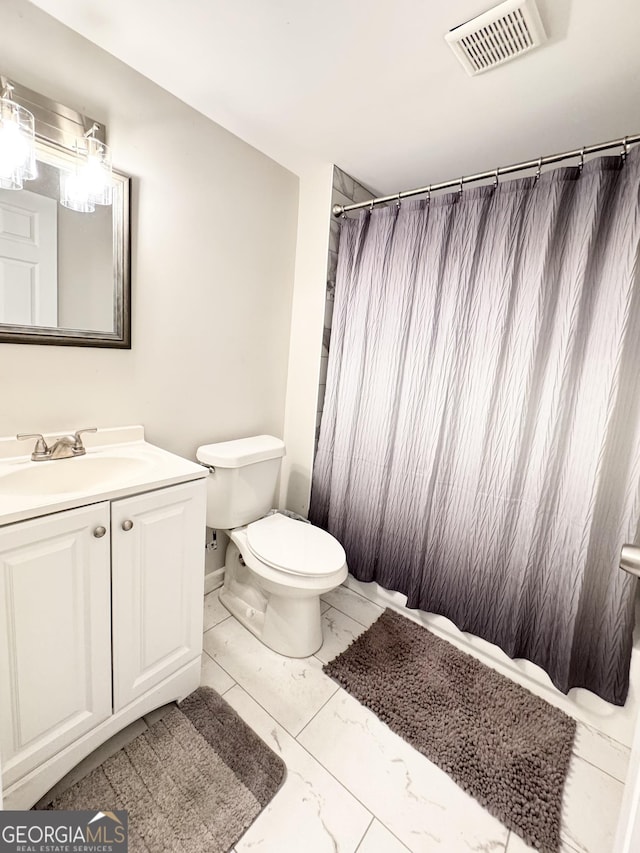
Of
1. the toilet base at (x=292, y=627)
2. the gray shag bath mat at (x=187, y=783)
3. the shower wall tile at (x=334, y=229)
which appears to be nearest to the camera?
the gray shag bath mat at (x=187, y=783)

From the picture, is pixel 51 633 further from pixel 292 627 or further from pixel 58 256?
pixel 58 256

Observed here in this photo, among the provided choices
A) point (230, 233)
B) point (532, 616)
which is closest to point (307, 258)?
point (230, 233)

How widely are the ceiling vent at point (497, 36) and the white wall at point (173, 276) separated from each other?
Answer: 98cm

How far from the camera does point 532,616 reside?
149cm

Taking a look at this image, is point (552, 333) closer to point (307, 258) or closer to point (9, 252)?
point (307, 258)

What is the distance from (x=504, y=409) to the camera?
151 cm

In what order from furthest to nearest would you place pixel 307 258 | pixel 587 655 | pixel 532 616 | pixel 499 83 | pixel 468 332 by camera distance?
pixel 307 258, pixel 468 332, pixel 532 616, pixel 587 655, pixel 499 83

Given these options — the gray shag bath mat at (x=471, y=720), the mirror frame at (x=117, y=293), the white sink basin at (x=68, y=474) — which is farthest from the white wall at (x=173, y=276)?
the gray shag bath mat at (x=471, y=720)

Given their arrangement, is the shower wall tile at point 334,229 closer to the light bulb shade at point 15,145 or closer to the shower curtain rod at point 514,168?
the shower curtain rod at point 514,168

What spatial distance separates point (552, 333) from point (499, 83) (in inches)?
33.7

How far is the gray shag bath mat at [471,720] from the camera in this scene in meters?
1.15

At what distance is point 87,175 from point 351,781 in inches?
83.9

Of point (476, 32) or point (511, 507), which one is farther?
point (511, 507)

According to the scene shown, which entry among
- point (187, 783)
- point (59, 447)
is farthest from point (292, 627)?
point (59, 447)
